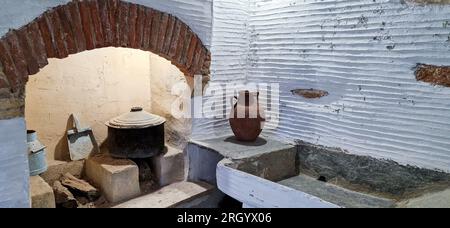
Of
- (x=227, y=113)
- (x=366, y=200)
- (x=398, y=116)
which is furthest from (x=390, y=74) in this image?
(x=227, y=113)

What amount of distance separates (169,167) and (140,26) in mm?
1346

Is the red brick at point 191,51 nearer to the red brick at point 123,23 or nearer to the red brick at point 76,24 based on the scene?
the red brick at point 123,23

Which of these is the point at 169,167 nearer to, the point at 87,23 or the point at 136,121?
the point at 136,121

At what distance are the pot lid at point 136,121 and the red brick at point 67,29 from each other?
972 millimetres

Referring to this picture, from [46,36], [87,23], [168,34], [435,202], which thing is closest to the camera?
[435,202]

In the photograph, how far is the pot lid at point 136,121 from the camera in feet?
9.26

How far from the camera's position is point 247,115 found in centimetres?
275

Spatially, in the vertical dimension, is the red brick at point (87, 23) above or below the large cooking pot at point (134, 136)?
above

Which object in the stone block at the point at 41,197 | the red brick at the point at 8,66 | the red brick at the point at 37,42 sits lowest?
the stone block at the point at 41,197

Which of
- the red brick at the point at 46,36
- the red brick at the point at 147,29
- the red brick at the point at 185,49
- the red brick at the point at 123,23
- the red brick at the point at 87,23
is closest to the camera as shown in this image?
the red brick at the point at 46,36

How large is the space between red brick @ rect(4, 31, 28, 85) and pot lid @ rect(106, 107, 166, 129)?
1.08 metres

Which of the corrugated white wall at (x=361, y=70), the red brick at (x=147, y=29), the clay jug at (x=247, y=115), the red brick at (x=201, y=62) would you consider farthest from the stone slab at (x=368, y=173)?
the red brick at (x=147, y=29)

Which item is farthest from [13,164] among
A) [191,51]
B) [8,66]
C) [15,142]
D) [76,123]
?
[191,51]

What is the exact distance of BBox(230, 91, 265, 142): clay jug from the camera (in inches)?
108
